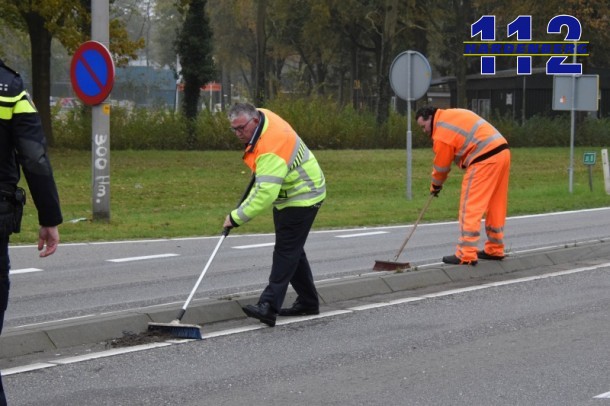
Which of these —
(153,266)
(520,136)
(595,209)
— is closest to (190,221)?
(153,266)

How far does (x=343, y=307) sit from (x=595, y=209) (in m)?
13.3

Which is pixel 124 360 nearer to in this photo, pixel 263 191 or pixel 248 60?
pixel 263 191

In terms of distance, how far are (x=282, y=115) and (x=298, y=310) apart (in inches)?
1225

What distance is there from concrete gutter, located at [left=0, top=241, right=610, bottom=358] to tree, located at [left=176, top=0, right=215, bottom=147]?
93.8ft

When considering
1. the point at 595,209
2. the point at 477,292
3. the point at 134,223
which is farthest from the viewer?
the point at 595,209

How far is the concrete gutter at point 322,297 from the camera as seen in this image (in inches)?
308

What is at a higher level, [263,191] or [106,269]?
[263,191]

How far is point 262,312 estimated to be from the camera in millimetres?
8641

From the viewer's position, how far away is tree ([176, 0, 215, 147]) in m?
40.5

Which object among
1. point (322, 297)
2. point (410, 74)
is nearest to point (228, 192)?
point (410, 74)

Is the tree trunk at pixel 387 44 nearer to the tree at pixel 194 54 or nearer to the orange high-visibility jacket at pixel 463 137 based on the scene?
the tree at pixel 194 54

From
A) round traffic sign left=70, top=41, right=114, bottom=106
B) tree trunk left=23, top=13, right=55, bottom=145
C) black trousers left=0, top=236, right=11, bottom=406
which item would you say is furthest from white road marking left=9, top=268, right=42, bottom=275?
tree trunk left=23, top=13, right=55, bottom=145

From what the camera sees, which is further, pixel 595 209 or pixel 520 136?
pixel 520 136

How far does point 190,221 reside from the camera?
61.5 feet
